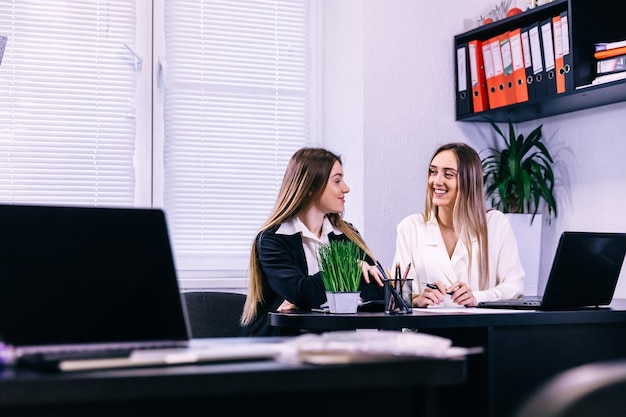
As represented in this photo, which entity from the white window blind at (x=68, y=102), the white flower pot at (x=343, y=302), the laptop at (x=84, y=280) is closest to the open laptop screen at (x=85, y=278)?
the laptop at (x=84, y=280)

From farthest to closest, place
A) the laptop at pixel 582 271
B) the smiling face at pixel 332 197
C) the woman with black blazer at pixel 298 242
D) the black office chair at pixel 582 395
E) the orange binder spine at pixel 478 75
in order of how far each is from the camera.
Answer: the orange binder spine at pixel 478 75 → the smiling face at pixel 332 197 → the woman with black blazer at pixel 298 242 → the laptop at pixel 582 271 → the black office chair at pixel 582 395

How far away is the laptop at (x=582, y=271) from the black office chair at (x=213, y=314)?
3.33 feet

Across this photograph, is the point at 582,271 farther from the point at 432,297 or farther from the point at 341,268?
the point at 341,268

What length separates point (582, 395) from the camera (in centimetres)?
58

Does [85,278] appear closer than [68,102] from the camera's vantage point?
Yes

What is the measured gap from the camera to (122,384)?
0.87 metres

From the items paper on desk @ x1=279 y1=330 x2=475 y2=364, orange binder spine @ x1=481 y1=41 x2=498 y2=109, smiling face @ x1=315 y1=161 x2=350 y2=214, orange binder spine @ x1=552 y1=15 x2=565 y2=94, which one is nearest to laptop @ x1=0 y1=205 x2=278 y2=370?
paper on desk @ x1=279 y1=330 x2=475 y2=364

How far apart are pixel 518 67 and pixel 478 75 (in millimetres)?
252

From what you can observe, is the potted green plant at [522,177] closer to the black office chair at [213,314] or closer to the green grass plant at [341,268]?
the black office chair at [213,314]

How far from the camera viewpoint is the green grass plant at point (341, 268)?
93.7 inches

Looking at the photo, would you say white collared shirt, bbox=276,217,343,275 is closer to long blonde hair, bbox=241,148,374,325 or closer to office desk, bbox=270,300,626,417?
long blonde hair, bbox=241,148,374,325

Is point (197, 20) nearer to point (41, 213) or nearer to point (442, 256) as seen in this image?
point (442, 256)

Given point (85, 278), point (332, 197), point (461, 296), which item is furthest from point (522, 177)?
point (85, 278)

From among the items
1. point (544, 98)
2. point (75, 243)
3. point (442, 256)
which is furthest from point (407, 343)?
point (544, 98)
